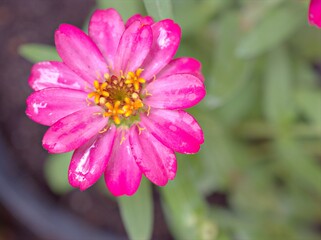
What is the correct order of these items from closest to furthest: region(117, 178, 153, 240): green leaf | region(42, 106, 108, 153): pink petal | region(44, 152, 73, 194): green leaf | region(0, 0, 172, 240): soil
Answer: region(42, 106, 108, 153): pink petal → region(117, 178, 153, 240): green leaf → region(44, 152, 73, 194): green leaf → region(0, 0, 172, 240): soil

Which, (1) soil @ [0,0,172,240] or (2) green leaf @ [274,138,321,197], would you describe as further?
(1) soil @ [0,0,172,240]

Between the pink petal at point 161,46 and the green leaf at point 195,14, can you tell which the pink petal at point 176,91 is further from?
the green leaf at point 195,14

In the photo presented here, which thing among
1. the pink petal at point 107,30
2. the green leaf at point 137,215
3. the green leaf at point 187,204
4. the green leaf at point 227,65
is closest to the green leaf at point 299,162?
the green leaf at point 227,65

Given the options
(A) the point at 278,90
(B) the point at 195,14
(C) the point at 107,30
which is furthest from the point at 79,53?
(A) the point at 278,90

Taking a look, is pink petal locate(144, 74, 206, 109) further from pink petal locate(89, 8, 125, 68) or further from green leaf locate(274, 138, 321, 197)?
green leaf locate(274, 138, 321, 197)

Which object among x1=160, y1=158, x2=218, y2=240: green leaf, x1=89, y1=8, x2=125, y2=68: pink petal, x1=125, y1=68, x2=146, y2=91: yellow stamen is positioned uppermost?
x1=89, y1=8, x2=125, y2=68: pink petal

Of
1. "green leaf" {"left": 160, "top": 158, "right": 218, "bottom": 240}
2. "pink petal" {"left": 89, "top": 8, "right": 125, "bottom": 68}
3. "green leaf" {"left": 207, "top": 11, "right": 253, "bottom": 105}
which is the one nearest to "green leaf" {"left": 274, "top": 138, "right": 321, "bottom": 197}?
"green leaf" {"left": 207, "top": 11, "right": 253, "bottom": 105}

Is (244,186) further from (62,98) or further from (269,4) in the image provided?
(62,98)
